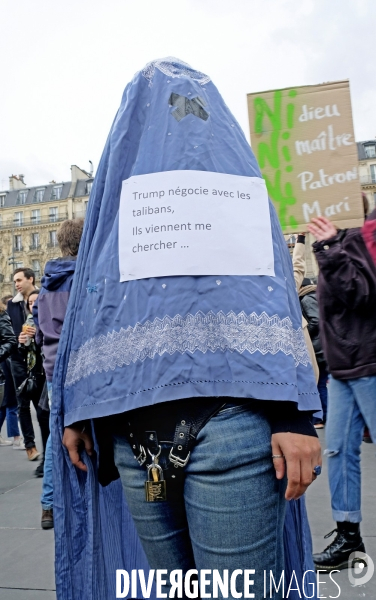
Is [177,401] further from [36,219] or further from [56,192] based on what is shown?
[56,192]

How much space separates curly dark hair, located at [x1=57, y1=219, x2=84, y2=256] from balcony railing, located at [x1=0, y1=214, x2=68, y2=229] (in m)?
54.6

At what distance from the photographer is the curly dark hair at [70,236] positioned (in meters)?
3.65

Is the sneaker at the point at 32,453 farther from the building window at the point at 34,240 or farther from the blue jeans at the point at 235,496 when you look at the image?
the building window at the point at 34,240

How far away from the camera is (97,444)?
Result: 4.41 feet

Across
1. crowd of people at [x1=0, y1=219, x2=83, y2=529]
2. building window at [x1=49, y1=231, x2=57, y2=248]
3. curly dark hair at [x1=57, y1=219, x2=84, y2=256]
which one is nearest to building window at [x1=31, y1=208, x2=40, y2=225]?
building window at [x1=49, y1=231, x2=57, y2=248]

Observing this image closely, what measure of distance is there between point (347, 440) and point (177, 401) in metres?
2.01

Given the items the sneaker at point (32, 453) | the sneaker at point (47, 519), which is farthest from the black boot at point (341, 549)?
the sneaker at point (32, 453)

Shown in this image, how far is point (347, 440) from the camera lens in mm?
2893

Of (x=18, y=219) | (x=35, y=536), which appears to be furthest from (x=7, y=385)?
(x=18, y=219)

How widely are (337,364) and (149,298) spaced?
190cm

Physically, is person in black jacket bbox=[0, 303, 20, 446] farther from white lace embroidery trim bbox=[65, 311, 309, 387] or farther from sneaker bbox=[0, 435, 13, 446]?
white lace embroidery trim bbox=[65, 311, 309, 387]

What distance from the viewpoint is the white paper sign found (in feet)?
3.97

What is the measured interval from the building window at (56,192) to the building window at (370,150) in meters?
30.5

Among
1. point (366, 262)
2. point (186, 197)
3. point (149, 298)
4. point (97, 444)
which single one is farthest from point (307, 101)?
point (97, 444)
